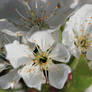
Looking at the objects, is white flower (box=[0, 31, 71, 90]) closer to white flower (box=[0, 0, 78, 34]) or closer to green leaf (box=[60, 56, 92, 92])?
green leaf (box=[60, 56, 92, 92])

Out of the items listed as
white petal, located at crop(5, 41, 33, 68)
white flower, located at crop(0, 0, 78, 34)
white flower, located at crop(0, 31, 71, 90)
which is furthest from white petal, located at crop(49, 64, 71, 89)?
white flower, located at crop(0, 0, 78, 34)

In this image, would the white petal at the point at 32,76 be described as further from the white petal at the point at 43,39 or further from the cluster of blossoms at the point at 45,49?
the white petal at the point at 43,39

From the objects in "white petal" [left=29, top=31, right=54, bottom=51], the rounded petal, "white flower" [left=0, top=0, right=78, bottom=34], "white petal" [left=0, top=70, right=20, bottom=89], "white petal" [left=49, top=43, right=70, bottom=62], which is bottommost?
"white petal" [left=0, top=70, right=20, bottom=89]

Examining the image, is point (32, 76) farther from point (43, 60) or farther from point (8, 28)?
point (8, 28)

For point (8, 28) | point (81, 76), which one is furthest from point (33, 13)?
point (81, 76)

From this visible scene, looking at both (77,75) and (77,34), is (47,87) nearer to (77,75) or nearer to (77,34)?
(77,75)
